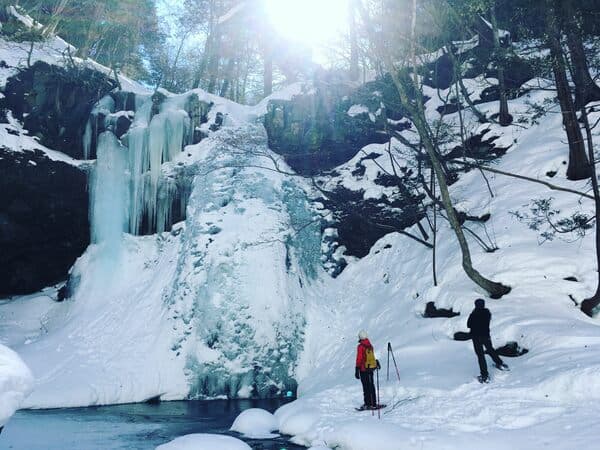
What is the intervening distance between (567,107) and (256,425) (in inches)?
430

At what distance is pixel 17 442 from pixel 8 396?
6099mm

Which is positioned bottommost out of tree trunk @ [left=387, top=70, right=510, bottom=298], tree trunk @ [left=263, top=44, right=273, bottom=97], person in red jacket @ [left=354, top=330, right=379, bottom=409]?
person in red jacket @ [left=354, top=330, right=379, bottom=409]

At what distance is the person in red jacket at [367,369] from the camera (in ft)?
30.3

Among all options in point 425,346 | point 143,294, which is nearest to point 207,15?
point 143,294

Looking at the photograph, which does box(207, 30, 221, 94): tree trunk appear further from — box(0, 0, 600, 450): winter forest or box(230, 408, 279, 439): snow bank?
box(230, 408, 279, 439): snow bank

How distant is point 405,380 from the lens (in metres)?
10.1

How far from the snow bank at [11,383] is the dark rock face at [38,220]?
60.2 ft

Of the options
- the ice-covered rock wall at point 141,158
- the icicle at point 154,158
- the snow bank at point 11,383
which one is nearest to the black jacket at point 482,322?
the snow bank at point 11,383

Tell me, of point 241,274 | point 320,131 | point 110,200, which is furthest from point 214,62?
point 241,274

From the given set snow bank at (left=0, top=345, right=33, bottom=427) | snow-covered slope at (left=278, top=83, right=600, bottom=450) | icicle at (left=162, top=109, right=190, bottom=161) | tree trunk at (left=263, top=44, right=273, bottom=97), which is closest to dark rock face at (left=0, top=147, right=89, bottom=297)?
icicle at (left=162, top=109, right=190, bottom=161)

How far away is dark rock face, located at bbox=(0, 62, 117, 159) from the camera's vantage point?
70.9ft

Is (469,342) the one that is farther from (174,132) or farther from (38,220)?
(38,220)

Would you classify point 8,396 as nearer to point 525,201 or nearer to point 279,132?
point 525,201

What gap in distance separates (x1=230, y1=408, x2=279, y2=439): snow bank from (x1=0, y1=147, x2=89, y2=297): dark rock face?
49.9 feet
